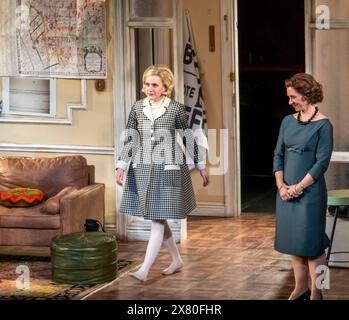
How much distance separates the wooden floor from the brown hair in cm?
137

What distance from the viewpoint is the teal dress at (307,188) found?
738 cm

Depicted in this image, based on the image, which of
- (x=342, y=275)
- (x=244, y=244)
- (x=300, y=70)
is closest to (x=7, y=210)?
(x=244, y=244)

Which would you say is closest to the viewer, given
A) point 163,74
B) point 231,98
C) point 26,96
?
point 163,74

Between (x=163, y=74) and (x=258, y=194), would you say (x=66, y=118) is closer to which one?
(x=163, y=74)

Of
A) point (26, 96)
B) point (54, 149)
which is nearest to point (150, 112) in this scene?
point (54, 149)

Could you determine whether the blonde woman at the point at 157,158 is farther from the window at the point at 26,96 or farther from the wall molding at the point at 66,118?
the window at the point at 26,96

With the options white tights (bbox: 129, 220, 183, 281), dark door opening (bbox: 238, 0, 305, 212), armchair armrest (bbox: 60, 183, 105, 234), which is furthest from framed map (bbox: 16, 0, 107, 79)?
dark door opening (bbox: 238, 0, 305, 212)

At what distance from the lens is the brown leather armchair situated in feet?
29.6

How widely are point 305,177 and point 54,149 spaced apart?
10.9 ft

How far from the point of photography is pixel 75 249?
8359 mm

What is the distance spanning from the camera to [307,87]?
7.42 metres

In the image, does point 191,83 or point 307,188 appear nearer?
point 307,188

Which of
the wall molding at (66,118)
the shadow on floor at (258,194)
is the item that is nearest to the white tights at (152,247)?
the wall molding at (66,118)

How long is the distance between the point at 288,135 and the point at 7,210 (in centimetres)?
271
